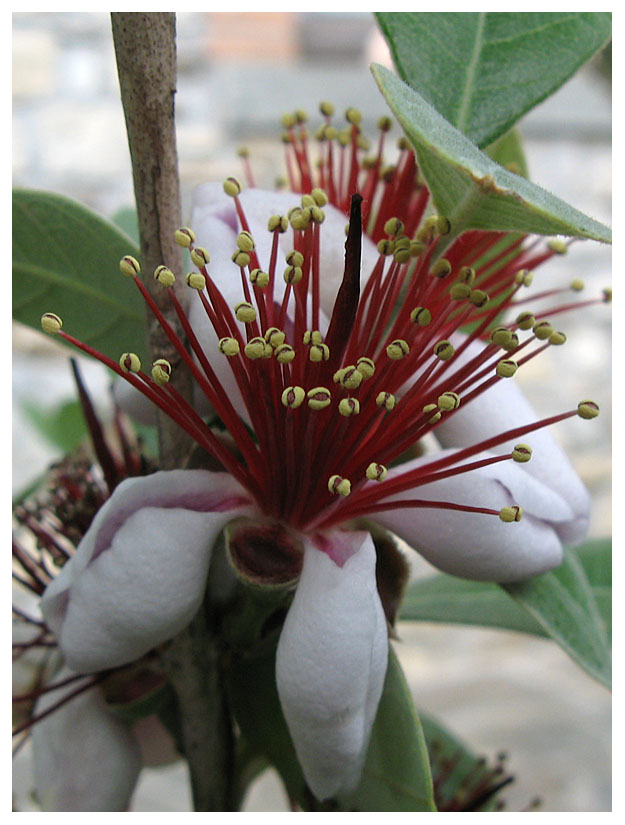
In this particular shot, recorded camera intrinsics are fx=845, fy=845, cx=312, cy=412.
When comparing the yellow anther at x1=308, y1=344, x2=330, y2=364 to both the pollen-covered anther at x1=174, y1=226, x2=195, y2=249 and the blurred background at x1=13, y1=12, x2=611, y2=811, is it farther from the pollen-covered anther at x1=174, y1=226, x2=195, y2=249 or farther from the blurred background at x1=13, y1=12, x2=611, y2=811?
the blurred background at x1=13, y1=12, x2=611, y2=811

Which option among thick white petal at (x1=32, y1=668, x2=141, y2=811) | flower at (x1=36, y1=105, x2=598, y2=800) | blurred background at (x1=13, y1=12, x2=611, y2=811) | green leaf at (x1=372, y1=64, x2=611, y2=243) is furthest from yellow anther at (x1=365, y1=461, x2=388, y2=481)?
blurred background at (x1=13, y1=12, x2=611, y2=811)

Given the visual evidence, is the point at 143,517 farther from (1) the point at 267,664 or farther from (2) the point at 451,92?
(2) the point at 451,92

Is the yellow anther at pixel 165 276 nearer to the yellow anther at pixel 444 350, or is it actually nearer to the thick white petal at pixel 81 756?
the yellow anther at pixel 444 350

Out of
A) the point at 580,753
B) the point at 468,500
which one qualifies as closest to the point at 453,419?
the point at 468,500

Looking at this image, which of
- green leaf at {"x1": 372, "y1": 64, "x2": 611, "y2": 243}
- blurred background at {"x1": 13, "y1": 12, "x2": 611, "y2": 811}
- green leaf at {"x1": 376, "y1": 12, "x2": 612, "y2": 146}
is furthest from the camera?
blurred background at {"x1": 13, "y1": 12, "x2": 611, "y2": 811}

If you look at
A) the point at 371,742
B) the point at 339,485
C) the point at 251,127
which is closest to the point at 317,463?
the point at 339,485

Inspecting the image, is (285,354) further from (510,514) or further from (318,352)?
(510,514)

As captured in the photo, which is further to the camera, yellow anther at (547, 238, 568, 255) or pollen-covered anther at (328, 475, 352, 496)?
yellow anther at (547, 238, 568, 255)
